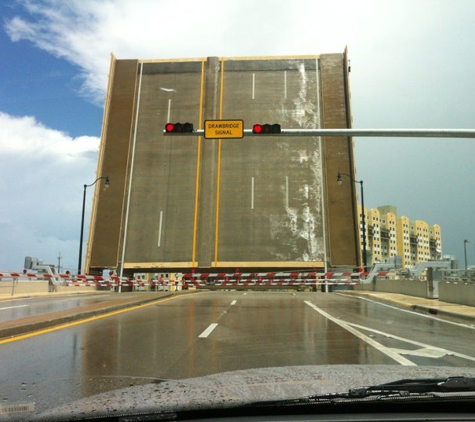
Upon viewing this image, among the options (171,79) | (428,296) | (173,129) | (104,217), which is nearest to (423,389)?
(173,129)

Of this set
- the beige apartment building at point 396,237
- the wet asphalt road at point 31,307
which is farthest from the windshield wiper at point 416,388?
the beige apartment building at point 396,237

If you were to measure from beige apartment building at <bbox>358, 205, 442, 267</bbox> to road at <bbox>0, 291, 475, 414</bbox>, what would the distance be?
1820 inches

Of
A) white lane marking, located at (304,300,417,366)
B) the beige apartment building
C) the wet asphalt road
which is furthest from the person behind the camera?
the beige apartment building

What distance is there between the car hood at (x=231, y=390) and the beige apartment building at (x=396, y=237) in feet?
173

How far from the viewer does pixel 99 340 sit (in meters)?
7.56

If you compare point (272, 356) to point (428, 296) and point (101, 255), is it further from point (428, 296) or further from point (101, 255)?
point (101, 255)

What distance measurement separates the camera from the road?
491 centimetres

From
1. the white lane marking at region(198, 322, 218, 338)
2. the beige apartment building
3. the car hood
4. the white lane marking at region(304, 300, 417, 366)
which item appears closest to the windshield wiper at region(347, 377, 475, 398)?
the car hood

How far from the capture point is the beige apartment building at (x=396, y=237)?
183 ft

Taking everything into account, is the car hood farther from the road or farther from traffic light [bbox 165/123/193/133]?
traffic light [bbox 165/123/193/133]

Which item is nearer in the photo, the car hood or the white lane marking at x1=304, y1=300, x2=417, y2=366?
the car hood

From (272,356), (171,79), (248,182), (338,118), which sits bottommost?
(272,356)

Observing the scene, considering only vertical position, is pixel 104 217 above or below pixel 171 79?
below

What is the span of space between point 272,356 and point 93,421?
4.01 meters
